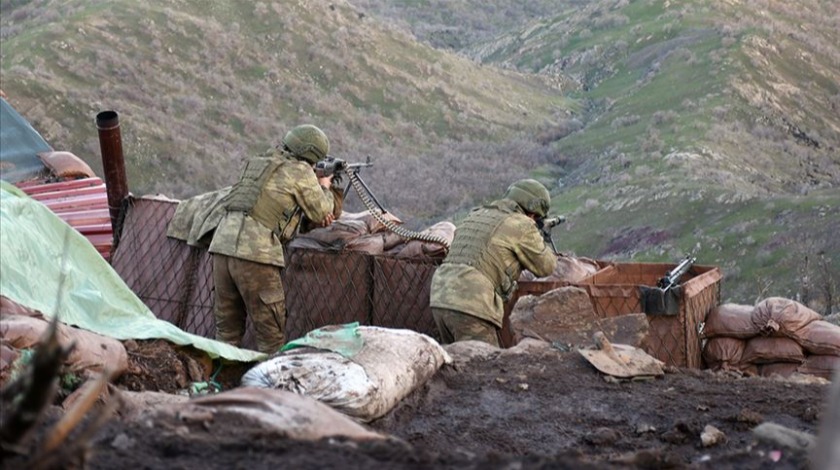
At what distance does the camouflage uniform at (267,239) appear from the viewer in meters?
8.80

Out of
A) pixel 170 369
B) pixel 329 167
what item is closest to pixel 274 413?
pixel 170 369

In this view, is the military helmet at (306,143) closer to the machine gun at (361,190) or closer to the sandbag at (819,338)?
the machine gun at (361,190)

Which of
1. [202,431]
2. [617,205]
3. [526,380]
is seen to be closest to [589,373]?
[526,380]

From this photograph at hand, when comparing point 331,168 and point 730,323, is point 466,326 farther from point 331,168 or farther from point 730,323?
point 730,323

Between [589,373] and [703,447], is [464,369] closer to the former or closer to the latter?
[589,373]

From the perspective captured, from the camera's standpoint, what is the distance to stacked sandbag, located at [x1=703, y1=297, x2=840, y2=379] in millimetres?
8953

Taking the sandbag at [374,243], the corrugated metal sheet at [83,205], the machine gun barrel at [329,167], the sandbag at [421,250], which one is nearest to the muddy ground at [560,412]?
the sandbag at [421,250]

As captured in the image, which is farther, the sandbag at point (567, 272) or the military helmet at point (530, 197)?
the sandbag at point (567, 272)

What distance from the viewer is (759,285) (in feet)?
63.5

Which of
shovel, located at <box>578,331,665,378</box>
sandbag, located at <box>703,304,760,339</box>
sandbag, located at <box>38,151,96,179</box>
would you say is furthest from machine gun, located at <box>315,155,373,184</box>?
sandbag, located at <box>38,151,96,179</box>

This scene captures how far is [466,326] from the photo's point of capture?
8727 millimetres

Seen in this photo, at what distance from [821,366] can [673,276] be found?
1.19 meters

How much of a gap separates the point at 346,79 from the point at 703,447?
33.9 metres

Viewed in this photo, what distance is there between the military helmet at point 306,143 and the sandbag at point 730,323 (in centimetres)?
302
